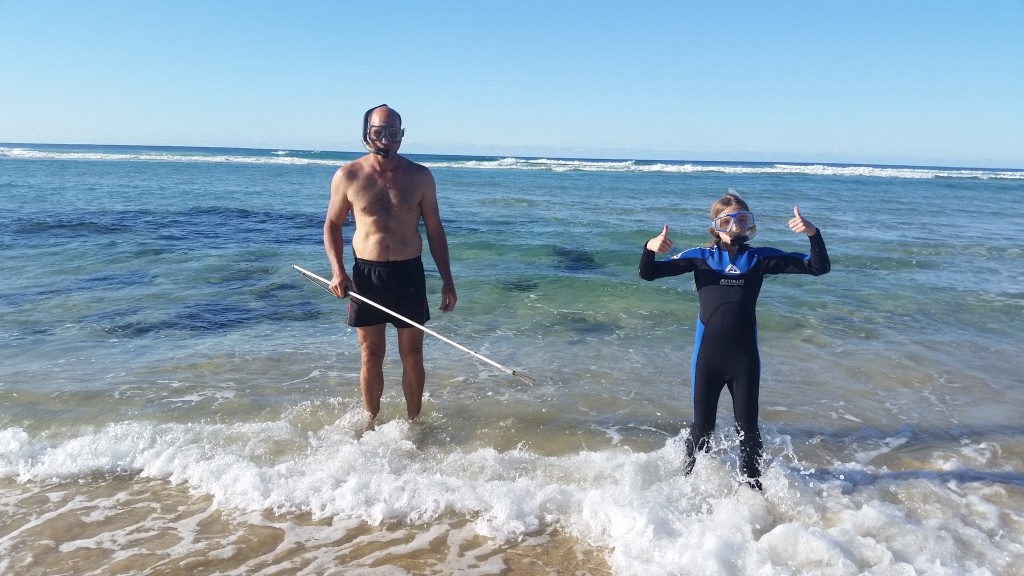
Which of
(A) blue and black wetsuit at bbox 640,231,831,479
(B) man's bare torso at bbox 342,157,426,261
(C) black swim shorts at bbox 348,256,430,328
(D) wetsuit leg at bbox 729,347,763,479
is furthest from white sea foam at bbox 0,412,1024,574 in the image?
(B) man's bare torso at bbox 342,157,426,261

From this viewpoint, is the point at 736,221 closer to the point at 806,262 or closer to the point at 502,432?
the point at 806,262

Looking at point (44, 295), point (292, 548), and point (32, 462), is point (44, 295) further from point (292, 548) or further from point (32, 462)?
point (292, 548)

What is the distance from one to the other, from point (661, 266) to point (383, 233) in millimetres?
A: 2020

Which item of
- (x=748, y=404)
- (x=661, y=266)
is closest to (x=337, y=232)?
(x=661, y=266)

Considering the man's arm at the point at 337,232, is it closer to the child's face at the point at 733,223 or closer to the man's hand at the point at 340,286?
the man's hand at the point at 340,286

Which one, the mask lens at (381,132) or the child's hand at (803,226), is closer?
the child's hand at (803,226)

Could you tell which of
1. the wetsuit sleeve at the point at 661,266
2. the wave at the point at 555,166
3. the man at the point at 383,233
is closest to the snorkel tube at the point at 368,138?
the man at the point at 383,233

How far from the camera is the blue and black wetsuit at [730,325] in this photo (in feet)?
13.3

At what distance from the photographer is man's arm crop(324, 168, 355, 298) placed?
4684mm

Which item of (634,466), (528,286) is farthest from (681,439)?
(528,286)

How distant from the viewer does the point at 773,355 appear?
7.34 metres

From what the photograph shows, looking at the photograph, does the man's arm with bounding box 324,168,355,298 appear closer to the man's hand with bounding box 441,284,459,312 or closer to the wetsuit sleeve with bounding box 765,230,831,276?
the man's hand with bounding box 441,284,459,312

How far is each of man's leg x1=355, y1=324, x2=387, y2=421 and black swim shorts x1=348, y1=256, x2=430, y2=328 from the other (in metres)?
0.13

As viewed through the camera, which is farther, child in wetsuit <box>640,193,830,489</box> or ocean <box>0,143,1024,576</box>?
child in wetsuit <box>640,193,830,489</box>
